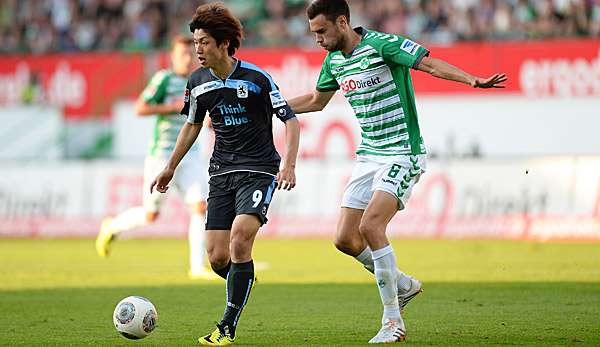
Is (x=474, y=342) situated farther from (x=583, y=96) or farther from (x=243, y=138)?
(x=583, y=96)

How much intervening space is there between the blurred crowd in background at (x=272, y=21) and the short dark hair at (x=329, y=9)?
16208 millimetres

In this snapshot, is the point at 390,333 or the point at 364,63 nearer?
the point at 390,333

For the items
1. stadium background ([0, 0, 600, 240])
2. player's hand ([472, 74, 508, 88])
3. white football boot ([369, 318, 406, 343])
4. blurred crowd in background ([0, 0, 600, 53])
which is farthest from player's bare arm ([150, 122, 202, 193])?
blurred crowd in background ([0, 0, 600, 53])

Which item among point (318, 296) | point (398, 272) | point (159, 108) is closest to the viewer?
point (398, 272)

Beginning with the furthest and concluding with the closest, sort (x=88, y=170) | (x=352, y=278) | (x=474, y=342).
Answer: (x=88, y=170)
(x=352, y=278)
(x=474, y=342)

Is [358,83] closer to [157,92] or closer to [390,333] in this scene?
[390,333]


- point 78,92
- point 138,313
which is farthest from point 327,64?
point 78,92

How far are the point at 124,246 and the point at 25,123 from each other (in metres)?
8.16

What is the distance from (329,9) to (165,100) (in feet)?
20.6

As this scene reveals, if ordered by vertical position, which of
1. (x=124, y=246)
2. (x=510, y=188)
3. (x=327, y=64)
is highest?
(x=327, y=64)

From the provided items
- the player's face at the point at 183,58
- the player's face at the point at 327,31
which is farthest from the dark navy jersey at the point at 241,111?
the player's face at the point at 183,58

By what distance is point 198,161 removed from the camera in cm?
1431

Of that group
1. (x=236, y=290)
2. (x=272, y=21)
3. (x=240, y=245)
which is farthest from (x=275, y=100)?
(x=272, y=21)

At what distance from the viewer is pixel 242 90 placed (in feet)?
27.2
